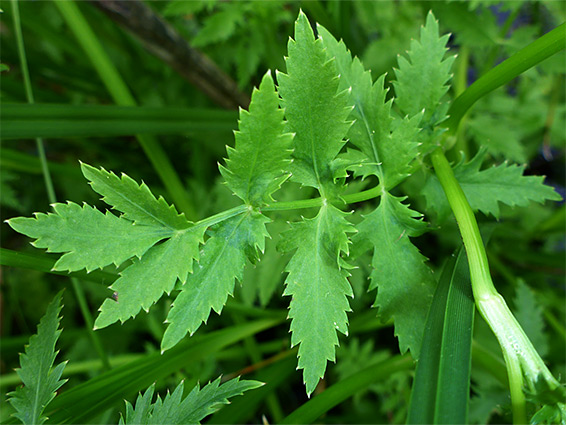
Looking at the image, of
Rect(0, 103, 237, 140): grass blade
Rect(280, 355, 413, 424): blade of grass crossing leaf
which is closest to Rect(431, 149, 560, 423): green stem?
Rect(280, 355, 413, 424): blade of grass crossing leaf

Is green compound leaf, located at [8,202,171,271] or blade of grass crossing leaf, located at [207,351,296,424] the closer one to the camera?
green compound leaf, located at [8,202,171,271]

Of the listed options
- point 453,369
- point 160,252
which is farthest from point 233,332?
point 453,369

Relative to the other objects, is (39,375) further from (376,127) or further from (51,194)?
(376,127)

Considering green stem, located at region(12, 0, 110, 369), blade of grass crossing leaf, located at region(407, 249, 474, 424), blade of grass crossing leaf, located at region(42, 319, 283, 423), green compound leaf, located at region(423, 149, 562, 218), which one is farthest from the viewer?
green stem, located at region(12, 0, 110, 369)

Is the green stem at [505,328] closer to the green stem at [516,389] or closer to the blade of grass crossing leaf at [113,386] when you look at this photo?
the green stem at [516,389]

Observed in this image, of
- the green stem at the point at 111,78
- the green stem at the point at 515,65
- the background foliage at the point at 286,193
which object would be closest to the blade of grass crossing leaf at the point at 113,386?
the background foliage at the point at 286,193

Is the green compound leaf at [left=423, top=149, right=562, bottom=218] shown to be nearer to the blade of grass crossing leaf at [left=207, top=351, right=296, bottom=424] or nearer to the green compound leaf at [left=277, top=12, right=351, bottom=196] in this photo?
the green compound leaf at [left=277, top=12, right=351, bottom=196]
